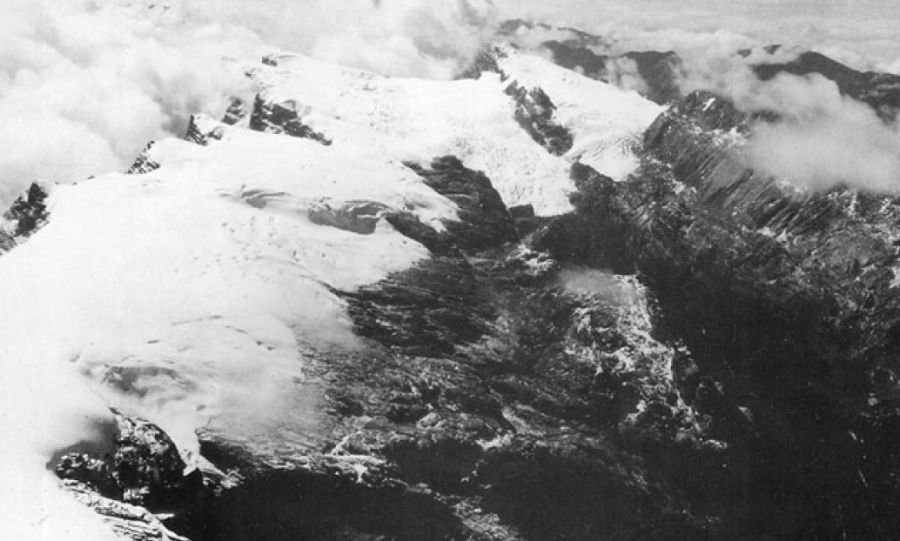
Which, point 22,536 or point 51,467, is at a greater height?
point 22,536

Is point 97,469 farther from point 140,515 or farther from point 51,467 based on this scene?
point 140,515

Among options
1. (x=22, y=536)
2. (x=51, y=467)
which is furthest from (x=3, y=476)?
(x=22, y=536)

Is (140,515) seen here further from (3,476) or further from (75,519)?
(3,476)

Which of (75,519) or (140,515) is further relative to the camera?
(140,515)

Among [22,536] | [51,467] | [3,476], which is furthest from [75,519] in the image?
[51,467]

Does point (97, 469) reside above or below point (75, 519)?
below

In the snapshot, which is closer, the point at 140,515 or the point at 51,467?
the point at 140,515

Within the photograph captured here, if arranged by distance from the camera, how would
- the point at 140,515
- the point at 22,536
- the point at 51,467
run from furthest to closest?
the point at 51,467
the point at 140,515
the point at 22,536

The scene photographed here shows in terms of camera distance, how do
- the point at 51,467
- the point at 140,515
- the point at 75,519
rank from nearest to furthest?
the point at 75,519, the point at 140,515, the point at 51,467

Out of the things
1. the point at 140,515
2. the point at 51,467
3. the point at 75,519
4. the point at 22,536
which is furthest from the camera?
the point at 51,467
